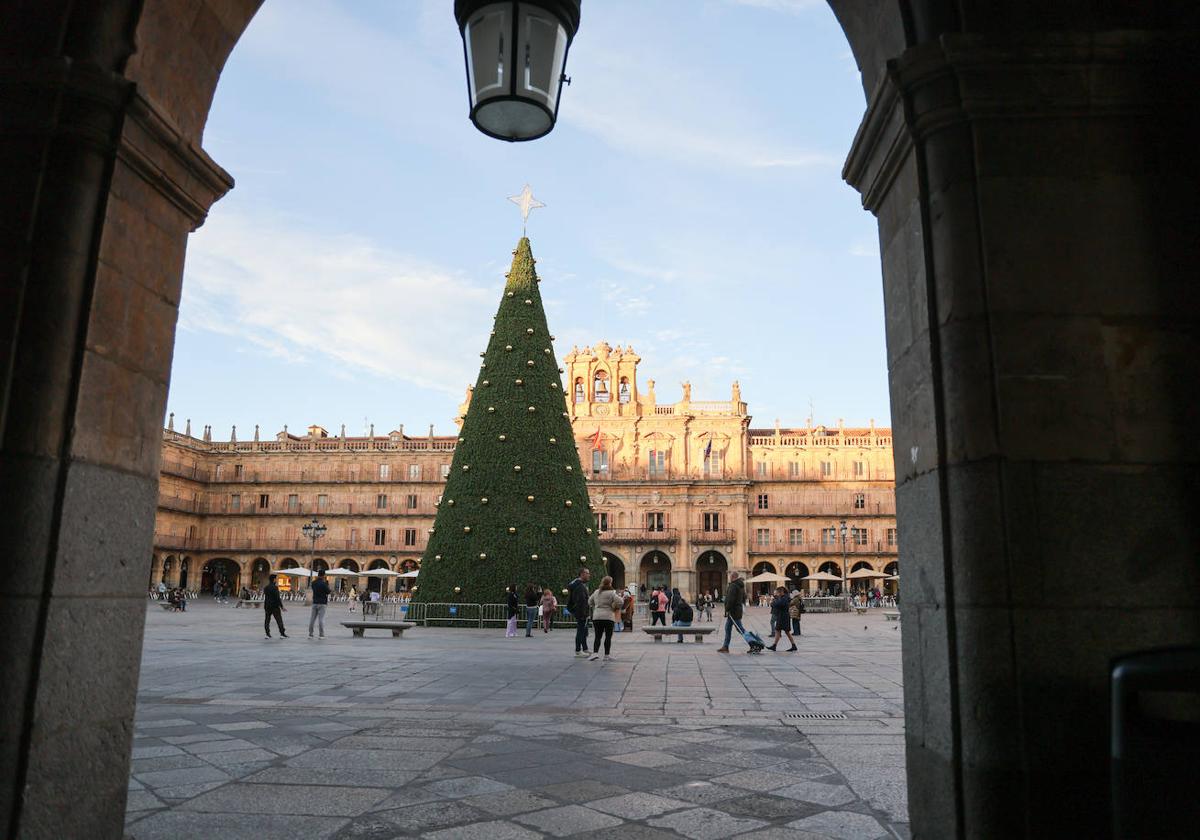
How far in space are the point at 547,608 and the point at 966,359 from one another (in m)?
15.7

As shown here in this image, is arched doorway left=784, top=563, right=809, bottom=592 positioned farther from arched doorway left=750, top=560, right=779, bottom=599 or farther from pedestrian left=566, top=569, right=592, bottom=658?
pedestrian left=566, top=569, right=592, bottom=658

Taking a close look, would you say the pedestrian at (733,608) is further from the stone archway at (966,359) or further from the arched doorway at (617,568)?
the arched doorway at (617,568)

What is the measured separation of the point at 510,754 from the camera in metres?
4.74

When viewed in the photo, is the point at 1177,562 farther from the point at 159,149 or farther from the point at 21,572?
the point at 159,149

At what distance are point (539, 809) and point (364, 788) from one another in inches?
34.2

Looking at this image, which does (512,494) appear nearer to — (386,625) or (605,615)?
(386,625)

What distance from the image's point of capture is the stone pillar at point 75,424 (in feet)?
8.89

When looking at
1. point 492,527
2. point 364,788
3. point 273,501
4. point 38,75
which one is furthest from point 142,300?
point 273,501

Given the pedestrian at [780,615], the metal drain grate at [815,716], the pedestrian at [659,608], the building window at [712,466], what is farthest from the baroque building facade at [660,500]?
the metal drain grate at [815,716]

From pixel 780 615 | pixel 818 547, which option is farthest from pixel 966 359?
pixel 818 547

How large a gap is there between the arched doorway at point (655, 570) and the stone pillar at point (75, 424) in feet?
158

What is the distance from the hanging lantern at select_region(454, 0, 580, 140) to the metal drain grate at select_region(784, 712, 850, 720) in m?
4.89

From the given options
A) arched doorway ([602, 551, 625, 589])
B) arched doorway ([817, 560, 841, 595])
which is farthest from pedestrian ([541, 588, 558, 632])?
arched doorway ([817, 560, 841, 595])

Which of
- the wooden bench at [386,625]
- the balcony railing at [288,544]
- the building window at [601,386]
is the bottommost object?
the wooden bench at [386,625]
